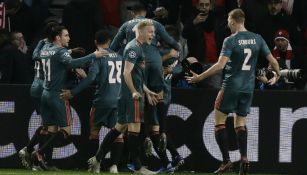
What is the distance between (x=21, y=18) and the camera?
67.7ft

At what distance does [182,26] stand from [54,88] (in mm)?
3599

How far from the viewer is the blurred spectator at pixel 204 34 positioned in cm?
1941

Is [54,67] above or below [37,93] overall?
above

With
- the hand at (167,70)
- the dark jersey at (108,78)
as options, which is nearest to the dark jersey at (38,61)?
the dark jersey at (108,78)

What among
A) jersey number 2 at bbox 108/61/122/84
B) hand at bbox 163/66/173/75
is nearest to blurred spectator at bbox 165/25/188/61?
hand at bbox 163/66/173/75

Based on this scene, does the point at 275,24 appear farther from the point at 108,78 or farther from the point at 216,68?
the point at 216,68

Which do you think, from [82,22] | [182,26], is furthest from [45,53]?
[182,26]

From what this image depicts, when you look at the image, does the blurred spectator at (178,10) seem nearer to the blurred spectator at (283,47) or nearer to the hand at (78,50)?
the blurred spectator at (283,47)

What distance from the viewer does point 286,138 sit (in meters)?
18.5

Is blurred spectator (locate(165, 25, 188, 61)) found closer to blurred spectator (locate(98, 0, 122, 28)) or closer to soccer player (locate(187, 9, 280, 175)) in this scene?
soccer player (locate(187, 9, 280, 175))

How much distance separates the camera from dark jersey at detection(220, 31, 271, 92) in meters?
16.7

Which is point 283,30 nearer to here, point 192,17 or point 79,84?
point 192,17

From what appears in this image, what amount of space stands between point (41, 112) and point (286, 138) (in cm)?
369

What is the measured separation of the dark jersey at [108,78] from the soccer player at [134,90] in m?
0.69
